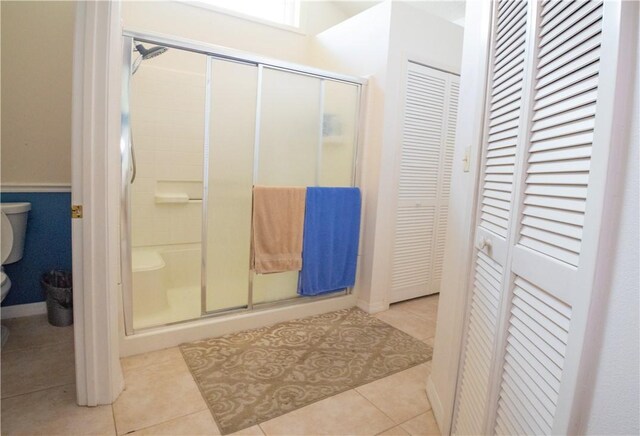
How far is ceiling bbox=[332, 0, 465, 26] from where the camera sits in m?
3.37

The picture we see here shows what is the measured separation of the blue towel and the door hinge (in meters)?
1.36

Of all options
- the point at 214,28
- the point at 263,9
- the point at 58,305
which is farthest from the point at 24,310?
the point at 263,9

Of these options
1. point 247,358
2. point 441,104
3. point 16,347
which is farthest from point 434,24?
point 16,347

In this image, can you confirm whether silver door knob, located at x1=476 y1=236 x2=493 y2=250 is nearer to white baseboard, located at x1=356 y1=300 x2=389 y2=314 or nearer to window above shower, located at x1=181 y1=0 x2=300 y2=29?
white baseboard, located at x1=356 y1=300 x2=389 y2=314

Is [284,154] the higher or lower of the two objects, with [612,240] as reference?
higher

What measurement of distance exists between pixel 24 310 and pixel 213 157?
1.70m

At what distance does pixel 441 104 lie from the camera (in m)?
2.88

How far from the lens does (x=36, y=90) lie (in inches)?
90.8

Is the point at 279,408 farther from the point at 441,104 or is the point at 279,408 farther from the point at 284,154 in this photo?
the point at 441,104

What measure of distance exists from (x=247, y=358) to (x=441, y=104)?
2395 mm

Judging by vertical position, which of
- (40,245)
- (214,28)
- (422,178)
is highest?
(214,28)

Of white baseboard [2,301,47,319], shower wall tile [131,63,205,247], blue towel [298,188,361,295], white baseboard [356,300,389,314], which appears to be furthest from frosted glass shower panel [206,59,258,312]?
white baseboard [2,301,47,319]

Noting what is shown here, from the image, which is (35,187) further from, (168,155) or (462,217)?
(462,217)

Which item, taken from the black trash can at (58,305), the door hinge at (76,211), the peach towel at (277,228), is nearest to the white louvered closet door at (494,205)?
the peach towel at (277,228)
